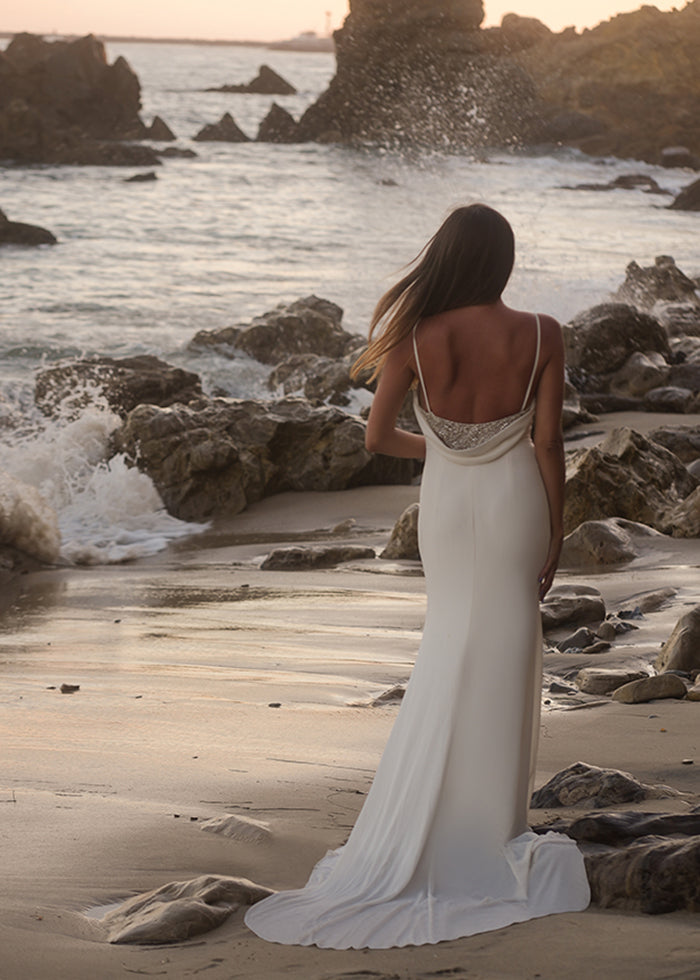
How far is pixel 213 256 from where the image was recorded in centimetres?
2738

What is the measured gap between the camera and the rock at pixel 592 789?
134 inches

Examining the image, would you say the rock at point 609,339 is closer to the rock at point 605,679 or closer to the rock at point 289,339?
the rock at point 289,339

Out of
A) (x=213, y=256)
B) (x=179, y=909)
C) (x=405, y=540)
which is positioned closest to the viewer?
(x=179, y=909)

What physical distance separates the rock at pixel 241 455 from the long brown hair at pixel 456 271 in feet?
21.8

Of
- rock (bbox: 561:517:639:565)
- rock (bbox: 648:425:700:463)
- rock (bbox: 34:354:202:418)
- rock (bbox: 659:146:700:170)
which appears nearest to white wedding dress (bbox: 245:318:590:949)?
rock (bbox: 561:517:639:565)

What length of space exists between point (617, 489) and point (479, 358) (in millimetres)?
4951

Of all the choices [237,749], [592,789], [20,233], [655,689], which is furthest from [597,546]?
[20,233]

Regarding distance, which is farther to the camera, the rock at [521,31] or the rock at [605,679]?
the rock at [521,31]

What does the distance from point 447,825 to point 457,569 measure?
0.66 meters

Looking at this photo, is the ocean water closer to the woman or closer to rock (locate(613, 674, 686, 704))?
the woman

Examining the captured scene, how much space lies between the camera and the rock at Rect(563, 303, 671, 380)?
42.3ft

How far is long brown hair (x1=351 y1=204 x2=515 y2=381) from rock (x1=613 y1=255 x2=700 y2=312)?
629 inches

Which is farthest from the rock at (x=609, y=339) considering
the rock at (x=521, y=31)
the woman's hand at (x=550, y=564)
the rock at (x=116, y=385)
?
the rock at (x=521, y=31)

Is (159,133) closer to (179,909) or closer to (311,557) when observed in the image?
(311,557)
